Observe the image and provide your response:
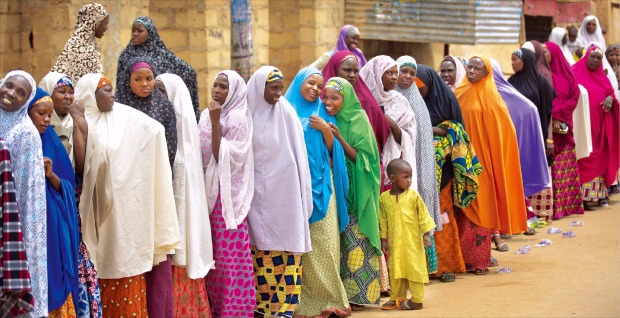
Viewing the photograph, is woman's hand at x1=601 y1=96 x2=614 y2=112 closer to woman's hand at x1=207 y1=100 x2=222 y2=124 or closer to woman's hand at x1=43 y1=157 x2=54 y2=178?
woman's hand at x1=207 y1=100 x2=222 y2=124

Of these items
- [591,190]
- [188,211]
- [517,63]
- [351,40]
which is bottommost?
[591,190]

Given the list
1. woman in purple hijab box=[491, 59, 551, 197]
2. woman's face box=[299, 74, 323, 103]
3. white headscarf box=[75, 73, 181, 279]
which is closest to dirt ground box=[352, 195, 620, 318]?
woman in purple hijab box=[491, 59, 551, 197]

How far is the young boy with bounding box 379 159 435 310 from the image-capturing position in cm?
827

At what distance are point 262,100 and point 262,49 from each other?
6.47m

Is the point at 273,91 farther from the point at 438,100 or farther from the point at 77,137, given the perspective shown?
the point at 438,100

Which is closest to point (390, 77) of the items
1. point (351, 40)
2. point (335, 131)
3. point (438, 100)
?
point (438, 100)

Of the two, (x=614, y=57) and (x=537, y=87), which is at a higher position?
(x=614, y=57)

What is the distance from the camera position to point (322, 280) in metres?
8.03

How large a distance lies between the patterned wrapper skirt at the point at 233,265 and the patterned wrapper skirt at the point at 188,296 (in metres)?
0.17

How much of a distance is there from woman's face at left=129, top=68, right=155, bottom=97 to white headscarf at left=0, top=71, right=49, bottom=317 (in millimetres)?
1075

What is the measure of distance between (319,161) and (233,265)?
104 cm

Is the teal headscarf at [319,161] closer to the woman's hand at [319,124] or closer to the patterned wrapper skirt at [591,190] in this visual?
the woman's hand at [319,124]

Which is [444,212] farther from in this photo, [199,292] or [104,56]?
[104,56]

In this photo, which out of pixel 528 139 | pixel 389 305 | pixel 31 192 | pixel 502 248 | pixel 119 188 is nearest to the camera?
pixel 31 192
